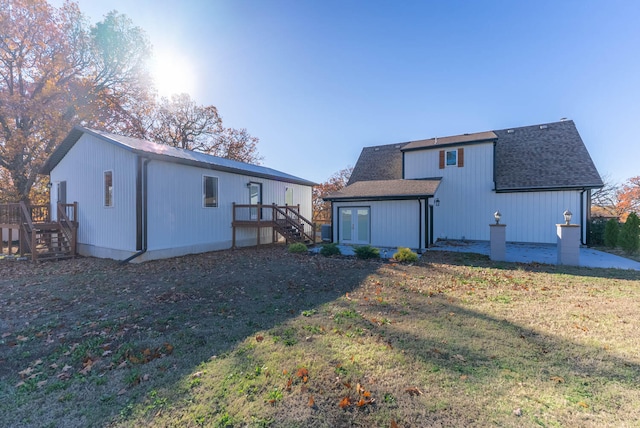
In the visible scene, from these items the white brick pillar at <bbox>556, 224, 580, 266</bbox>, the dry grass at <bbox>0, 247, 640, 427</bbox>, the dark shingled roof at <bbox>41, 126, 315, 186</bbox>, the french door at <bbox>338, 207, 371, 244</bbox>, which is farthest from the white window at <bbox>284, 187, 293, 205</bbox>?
the white brick pillar at <bbox>556, 224, 580, 266</bbox>

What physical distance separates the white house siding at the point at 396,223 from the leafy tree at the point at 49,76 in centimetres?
1702

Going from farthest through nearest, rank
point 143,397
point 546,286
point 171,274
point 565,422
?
1. point 171,274
2. point 546,286
3. point 143,397
4. point 565,422

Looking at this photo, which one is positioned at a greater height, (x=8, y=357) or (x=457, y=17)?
(x=457, y=17)

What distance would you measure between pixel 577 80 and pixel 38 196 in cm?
3109

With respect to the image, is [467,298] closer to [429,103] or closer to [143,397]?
[143,397]

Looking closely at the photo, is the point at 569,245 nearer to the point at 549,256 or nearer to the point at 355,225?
the point at 549,256

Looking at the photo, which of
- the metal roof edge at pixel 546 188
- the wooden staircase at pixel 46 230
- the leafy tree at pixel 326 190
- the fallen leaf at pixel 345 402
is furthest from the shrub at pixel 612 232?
the wooden staircase at pixel 46 230

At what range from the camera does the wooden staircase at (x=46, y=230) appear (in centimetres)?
1034

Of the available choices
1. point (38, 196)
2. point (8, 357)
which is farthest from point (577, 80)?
point (38, 196)

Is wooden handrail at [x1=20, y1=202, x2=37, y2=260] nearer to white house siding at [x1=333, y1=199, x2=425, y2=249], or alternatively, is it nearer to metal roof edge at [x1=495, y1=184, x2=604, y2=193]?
white house siding at [x1=333, y1=199, x2=425, y2=249]

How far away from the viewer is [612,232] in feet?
40.6

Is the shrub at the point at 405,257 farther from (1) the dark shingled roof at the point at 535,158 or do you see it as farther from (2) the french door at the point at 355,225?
(1) the dark shingled roof at the point at 535,158

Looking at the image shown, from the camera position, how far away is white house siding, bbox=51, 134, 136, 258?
9.55 m

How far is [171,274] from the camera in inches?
295
